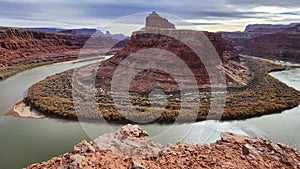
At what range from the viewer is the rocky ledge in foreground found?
7.38 metres

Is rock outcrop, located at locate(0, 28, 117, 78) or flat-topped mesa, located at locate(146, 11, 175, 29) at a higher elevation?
flat-topped mesa, located at locate(146, 11, 175, 29)

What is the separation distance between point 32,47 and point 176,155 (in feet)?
171

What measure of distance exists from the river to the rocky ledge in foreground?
432cm

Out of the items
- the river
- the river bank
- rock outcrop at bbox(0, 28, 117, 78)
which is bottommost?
the river

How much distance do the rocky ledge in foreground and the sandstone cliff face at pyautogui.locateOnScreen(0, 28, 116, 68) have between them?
3554 cm

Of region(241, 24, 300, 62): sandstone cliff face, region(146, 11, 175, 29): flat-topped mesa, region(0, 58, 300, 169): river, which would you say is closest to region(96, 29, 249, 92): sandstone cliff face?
region(0, 58, 300, 169): river

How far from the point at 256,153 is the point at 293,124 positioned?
10642mm

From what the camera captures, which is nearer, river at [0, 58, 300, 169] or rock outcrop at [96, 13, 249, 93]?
river at [0, 58, 300, 169]

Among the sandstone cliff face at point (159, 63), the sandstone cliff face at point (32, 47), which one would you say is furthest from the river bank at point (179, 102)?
the sandstone cliff face at point (32, 47)

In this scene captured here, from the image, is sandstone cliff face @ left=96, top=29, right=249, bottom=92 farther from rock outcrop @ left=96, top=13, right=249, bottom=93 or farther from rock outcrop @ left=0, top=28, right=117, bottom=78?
rock outcrop @ left=0, top=28, right=117, bottom=78

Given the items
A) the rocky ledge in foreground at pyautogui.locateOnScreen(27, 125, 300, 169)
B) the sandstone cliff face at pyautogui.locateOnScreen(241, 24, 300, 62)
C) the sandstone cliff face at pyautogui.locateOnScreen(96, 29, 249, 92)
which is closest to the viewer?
the rocky ledge in foreground at pyautogui.locateOnScreen(27, 125, 300, 169)

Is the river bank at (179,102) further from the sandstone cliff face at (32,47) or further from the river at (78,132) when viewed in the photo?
the sandstone cliff face at (32,47)

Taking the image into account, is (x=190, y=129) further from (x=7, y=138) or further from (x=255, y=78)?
(x=255, y=78)

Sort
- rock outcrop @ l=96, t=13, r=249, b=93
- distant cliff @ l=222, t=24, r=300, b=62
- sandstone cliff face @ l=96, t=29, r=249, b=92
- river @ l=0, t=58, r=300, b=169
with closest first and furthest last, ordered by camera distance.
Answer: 1. river @ l=0, t=58, r=300, b=169
2. sandstone cliff face @ l=96, t=29, r=249, b=92
3. rock outcrop @ l=96, t=13, r=249, b=93
4. distant cliff @ l=222, t=24, r=300, b=62
